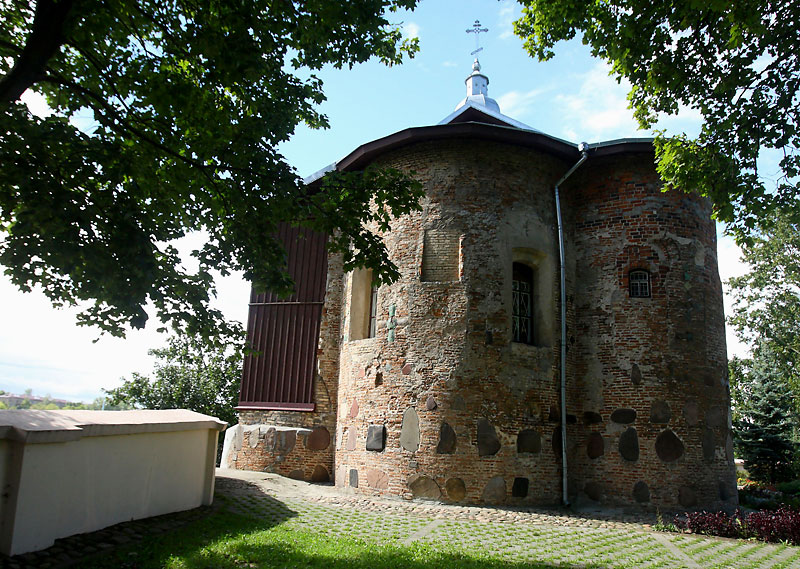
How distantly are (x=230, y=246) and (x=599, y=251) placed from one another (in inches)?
297

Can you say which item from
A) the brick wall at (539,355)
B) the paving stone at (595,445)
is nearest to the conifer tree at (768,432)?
the brick wall at (539,355)

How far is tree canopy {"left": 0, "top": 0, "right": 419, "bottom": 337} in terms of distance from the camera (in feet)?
18.9

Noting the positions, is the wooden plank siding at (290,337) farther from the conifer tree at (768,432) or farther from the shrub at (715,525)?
the conifer tree at (768,432)

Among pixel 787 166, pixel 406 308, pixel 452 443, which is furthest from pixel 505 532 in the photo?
pixel 787 166

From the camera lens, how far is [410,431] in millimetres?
10242

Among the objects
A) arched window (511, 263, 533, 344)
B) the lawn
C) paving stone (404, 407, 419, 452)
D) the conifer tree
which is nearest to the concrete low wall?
the lawn

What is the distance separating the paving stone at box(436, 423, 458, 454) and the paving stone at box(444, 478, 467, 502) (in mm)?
498

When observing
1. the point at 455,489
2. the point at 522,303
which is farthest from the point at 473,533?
the point at 522,303

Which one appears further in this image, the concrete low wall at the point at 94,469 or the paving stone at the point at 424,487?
the paving stone at the point at 424,487

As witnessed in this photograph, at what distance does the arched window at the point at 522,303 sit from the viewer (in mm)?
11258

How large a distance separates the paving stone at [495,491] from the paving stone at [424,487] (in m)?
0.80

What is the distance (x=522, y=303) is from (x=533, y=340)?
2.52 feet

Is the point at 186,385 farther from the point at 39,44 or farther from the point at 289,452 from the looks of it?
the point at 39,44

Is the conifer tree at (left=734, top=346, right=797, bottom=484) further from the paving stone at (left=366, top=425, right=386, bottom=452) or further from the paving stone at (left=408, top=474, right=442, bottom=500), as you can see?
the paving stone at (left=366, top=425, right=386, bottom=452)
